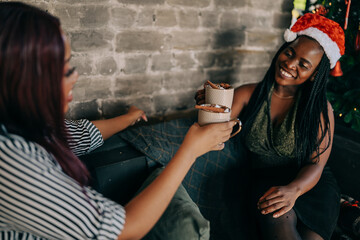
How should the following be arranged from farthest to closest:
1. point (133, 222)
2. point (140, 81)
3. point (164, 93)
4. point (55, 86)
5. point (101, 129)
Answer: point (164, 93), point (140, 81), point (101, 129), point (133, 222), point (55, 86)

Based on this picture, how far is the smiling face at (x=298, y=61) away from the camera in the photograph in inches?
61.4

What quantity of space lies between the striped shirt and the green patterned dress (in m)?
1.12

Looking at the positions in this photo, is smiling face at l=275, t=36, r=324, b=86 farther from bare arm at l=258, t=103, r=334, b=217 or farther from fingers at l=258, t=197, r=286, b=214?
fingers at l=258, t=197, r=286, b=214

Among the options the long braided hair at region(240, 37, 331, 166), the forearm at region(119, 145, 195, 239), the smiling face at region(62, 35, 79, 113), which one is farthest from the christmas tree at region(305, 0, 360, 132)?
the smiling face at region(62, 35, 79, 113)

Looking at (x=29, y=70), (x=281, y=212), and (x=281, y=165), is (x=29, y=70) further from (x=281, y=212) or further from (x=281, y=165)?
(x=281, y=165)

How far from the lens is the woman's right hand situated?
38.8 inches

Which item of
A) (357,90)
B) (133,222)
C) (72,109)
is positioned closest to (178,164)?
(133,222)

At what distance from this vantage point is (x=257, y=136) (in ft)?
5.77

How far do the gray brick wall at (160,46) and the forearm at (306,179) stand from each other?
107cm

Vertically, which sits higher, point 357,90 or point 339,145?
point 357,90

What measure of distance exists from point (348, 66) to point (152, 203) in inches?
78.3

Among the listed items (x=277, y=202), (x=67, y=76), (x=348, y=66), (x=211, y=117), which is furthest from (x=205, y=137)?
(x=348, y=66)

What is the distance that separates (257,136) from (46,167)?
1334mm

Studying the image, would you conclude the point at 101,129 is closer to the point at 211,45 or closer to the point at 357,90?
the point at 211,45
